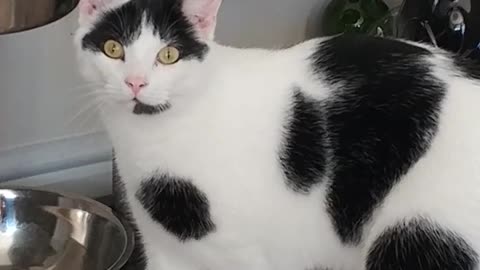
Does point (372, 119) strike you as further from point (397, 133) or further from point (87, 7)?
point (87, 7)

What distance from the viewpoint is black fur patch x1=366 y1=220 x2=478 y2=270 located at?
108cm

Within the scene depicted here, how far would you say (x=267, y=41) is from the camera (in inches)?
68.9

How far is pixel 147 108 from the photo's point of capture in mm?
1065

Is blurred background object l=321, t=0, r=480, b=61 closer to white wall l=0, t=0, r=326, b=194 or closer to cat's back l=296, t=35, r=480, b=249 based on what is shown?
white wall l=0, t=0, r=326, b=194

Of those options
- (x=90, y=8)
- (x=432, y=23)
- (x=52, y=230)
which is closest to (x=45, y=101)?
(x=52, y=230)

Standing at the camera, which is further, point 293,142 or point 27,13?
point 293,142

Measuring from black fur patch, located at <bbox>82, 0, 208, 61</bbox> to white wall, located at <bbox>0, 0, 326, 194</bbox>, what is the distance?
41 centimetres

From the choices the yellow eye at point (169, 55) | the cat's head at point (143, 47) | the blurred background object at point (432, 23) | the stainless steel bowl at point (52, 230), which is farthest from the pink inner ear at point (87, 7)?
the blurred background object at point (432, 23)

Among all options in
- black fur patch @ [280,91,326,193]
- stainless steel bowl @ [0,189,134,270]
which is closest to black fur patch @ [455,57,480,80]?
black fur patch @ [280,91,326,193]

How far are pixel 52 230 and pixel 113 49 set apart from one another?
403mm

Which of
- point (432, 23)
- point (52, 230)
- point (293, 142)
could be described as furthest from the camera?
point (432, 23)

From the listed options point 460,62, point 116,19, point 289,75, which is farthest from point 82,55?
point 460,62

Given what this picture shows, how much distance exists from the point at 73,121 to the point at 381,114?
66 centimetres

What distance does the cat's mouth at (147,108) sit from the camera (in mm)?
1054
